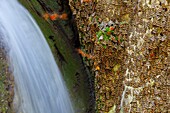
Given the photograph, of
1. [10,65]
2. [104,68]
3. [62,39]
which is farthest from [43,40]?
[104,68]

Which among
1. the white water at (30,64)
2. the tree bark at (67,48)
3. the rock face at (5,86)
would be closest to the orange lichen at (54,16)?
the tree bark at (67,48)

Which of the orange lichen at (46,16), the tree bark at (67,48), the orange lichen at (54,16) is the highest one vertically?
the orange lichen at (46,16)

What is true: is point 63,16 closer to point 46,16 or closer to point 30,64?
point 46,16

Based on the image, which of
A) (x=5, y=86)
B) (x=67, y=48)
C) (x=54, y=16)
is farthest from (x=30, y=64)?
(x=54, y=16)

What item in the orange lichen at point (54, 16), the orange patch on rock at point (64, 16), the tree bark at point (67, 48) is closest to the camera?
the tree bark at point (67, 48)

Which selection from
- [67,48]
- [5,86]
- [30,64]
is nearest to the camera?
[5,86]

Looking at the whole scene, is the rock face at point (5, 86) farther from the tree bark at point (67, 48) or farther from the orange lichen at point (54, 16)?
the orange lichen at point (54, 16)

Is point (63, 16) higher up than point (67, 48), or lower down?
higher up

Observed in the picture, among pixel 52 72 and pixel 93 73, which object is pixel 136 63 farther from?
pixel 52 72

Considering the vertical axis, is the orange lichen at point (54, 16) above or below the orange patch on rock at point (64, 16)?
above
